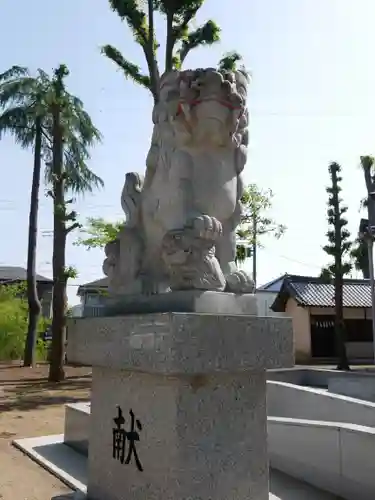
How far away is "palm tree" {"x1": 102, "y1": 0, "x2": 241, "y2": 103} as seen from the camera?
9.91 m

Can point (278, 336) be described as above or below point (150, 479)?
above

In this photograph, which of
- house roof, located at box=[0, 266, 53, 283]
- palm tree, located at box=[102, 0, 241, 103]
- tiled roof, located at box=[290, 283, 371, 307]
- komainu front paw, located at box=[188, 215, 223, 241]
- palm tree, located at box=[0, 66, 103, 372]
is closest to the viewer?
komainu front paw, located at box=[188, 215, 223, 241]

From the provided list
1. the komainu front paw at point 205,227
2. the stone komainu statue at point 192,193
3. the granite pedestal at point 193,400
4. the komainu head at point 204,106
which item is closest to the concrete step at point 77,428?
the granite pedestal at point 193,400

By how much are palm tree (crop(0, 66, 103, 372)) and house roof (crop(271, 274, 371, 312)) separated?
33.1 feet

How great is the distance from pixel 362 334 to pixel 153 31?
1608 cm

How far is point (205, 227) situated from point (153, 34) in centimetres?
886

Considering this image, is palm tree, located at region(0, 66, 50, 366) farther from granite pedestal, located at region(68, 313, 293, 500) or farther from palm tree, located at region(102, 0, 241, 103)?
granite pedestal, located at region(68, 313, 293, 500)

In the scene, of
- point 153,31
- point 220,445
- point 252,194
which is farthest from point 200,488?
point 252,194

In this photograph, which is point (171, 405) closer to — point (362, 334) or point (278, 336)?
point (278, 336)

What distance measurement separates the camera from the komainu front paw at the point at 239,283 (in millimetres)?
→ 2814

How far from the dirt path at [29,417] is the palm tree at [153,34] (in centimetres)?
629

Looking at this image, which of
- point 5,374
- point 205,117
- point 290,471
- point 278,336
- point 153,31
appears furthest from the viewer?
point 5,374

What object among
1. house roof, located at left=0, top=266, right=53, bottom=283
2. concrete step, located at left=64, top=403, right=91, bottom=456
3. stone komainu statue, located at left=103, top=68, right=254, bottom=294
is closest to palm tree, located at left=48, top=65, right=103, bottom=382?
concrete step, located at left=64, top=403, right=91, bottom=456

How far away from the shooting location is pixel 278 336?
255 centimetres
